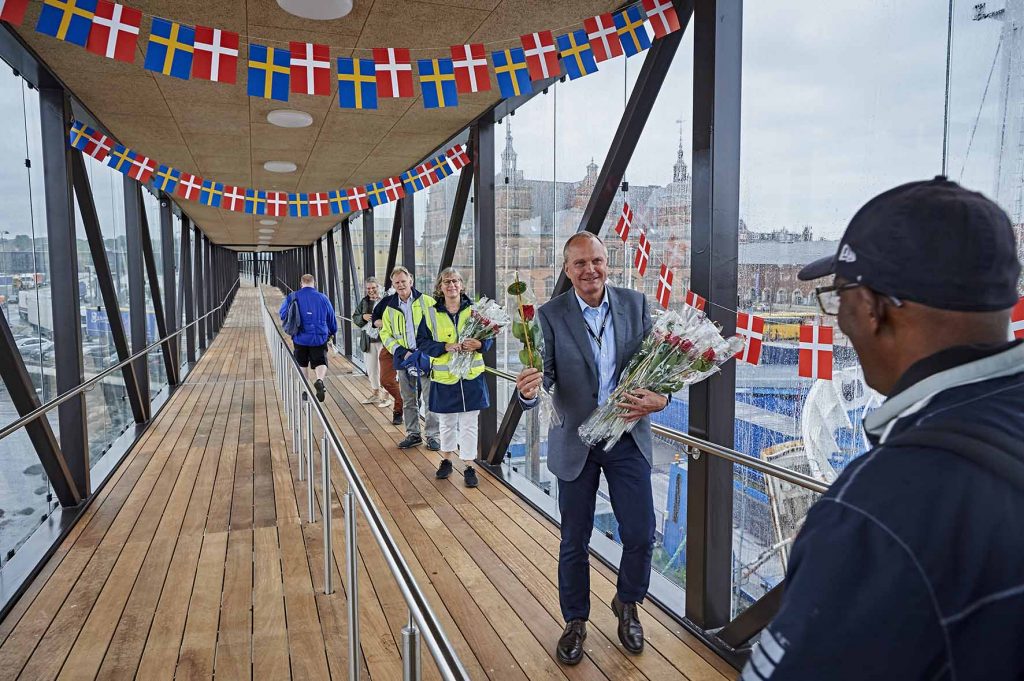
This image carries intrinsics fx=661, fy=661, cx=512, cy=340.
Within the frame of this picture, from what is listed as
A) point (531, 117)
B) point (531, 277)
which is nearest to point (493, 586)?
point (531, 277)

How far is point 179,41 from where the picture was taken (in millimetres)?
2854

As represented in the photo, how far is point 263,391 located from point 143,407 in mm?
A: 2238

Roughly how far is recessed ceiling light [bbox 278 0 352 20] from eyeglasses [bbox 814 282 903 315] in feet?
9.18

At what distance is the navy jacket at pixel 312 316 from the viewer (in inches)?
303

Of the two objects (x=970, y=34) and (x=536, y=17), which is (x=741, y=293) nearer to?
(x=970, y=34)

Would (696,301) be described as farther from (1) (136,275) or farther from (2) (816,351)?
(1) (136,275)

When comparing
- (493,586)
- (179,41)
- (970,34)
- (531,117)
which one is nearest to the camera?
(970,34)

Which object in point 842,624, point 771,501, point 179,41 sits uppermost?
point 179,41

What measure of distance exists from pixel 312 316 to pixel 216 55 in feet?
17.0

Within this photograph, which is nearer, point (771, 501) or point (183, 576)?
point (771, 501)

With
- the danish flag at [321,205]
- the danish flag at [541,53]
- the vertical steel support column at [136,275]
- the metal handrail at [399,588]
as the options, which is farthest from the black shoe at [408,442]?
the danish flag at [541,53]

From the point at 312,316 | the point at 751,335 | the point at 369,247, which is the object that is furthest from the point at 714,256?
the point at 369,247

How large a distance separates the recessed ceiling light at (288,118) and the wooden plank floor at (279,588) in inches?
108

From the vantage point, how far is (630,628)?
2.66m
